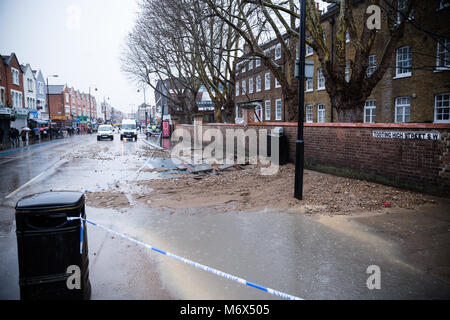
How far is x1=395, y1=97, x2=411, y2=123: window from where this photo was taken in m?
19.1

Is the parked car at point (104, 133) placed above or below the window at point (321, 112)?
below

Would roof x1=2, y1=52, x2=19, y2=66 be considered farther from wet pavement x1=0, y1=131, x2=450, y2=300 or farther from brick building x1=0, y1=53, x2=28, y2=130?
wet pavement x1=0, y1=131, x2=450, y2=300

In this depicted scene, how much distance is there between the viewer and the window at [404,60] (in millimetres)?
19094

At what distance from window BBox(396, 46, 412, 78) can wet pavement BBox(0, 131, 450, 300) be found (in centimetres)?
1705

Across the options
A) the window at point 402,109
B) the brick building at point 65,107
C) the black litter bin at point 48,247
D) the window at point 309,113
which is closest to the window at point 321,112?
the window at point 309,113

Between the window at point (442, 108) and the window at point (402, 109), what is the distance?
165 cm

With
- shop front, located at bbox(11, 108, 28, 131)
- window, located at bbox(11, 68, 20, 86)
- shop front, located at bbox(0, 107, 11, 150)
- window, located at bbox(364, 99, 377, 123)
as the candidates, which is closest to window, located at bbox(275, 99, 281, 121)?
window, located at bbox(364, 99, 377, 123)

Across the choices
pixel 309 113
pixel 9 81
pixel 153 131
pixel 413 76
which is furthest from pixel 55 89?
pixel 413 76

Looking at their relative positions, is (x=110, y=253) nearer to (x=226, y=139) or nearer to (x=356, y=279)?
(x=356, y=279)

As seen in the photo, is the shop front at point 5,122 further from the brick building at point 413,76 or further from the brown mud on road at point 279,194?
the brown mud on road at point 279,194

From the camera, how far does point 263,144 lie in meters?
14.6

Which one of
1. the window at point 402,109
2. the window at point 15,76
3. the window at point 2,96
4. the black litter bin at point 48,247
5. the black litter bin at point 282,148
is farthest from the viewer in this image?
the window at point 15,76
